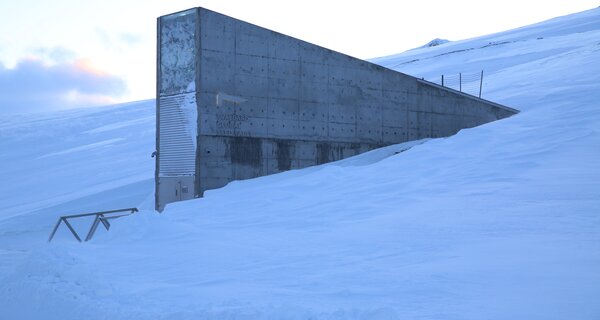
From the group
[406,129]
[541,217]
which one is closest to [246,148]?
[406,129]

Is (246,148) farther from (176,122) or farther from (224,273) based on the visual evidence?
(224,273)

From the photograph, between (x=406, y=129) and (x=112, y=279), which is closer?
(x=112, y=279)

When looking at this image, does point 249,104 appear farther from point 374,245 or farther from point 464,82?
point 464,82

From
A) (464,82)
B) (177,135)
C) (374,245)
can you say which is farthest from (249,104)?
(464,82)

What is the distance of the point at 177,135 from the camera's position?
16875mm

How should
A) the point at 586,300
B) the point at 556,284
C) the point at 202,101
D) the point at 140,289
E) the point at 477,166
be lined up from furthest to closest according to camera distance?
the point at 202,101 → the point at 477,166 → the point at 140,289 → the point at 556,284 → the point at 586,300

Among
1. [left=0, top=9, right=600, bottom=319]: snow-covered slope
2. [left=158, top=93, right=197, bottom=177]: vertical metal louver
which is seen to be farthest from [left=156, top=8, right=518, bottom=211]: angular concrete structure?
[left=0, top=9, right=600, bottom=319]: snow-covered slope

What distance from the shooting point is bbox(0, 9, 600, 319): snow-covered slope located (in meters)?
6.51

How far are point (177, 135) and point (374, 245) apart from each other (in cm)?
915

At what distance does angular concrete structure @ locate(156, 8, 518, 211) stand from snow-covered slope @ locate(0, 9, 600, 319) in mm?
895

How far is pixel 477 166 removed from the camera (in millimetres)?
13875

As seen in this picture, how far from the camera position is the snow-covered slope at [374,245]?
21.4 ft

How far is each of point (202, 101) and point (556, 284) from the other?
11723 millimetres

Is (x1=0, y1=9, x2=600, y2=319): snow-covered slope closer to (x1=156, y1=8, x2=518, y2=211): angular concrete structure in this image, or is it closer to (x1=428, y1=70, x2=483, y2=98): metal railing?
(x1=156, y1=8, x2=518, y2=211): angular concrete structure
